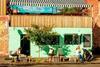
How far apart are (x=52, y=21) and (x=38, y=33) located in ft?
7.65

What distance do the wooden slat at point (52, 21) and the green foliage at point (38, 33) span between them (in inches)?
41.0

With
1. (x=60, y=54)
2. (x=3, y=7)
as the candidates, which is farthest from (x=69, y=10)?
(x=3, y=7)

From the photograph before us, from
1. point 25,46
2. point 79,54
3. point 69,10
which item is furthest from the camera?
point 69,10

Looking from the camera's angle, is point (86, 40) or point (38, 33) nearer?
point (38, 33)

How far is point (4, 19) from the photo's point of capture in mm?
40094

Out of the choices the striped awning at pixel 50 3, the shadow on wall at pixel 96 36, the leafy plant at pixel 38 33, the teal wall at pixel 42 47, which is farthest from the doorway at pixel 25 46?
the shadow on wall at pixel 96 36

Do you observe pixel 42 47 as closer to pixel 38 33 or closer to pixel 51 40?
pixel 51 40

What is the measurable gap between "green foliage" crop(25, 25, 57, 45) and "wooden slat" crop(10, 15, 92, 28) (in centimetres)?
104

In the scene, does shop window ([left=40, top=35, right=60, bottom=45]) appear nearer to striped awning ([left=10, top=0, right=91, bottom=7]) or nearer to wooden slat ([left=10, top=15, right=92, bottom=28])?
wooden slat ([left=10, top=15, right=92, bottom=28])

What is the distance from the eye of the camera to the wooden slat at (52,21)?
126 ft

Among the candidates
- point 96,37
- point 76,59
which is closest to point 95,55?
point 96,37

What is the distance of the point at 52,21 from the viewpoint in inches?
1531

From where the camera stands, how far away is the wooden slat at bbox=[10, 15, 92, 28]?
3839cm

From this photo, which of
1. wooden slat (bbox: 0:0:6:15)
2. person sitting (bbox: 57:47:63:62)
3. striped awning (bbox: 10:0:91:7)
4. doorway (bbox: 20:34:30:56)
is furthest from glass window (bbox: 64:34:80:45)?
wooden slat (bbox: 0:0:6:15)
